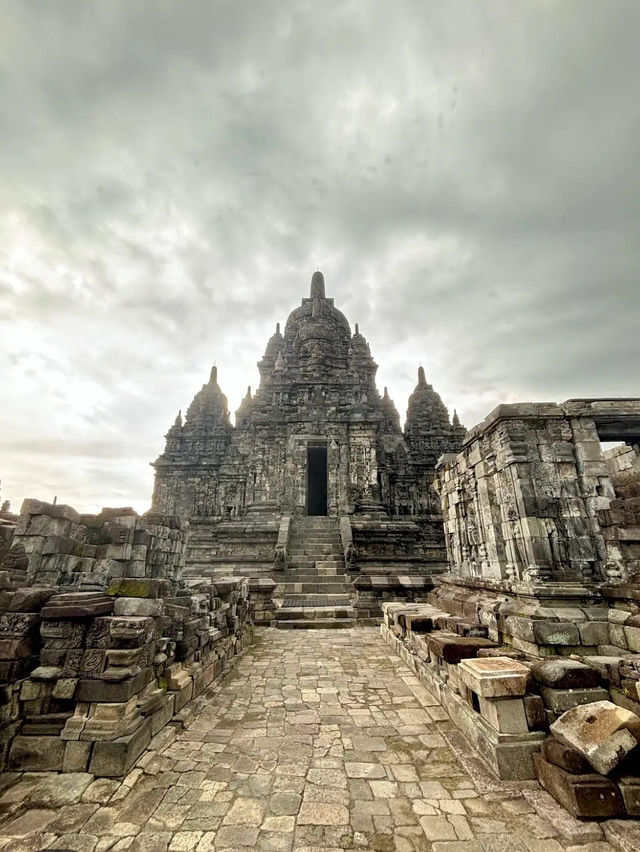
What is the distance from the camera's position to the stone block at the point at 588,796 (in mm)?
2537

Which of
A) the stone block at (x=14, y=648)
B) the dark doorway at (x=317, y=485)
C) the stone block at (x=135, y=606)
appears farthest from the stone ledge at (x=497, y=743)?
the dark doorway at (x=317, y=485)

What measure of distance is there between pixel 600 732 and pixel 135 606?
172 inches

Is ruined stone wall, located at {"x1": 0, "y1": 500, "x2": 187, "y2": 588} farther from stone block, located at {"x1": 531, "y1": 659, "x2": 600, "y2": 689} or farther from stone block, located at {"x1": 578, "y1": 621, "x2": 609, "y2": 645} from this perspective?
stone block, located at {"x1": 578, "y1": 621, "x2": 609, "y2": 645}

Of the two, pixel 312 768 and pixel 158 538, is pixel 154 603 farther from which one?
pixel 312 768

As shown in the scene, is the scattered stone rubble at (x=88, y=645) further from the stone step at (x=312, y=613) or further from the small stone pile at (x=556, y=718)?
the stone step at (x=312, y=613)

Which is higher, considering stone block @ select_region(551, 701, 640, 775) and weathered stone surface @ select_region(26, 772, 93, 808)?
stone block @ select_region(551, 701, 640, 775)

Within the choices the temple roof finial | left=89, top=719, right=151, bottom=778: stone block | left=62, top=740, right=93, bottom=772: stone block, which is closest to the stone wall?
left=89, top=719, right=151, bottom=778: stone block

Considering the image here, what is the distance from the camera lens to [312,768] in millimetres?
3395

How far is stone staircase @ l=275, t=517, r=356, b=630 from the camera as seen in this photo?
32.0 ft

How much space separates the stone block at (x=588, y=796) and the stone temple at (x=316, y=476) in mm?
5533

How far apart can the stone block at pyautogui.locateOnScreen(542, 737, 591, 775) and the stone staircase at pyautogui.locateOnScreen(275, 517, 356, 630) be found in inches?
282

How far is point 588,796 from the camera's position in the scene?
Result: 258cm

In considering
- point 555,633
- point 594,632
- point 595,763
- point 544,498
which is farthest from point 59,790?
point 544,498

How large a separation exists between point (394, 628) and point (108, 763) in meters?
5.76
